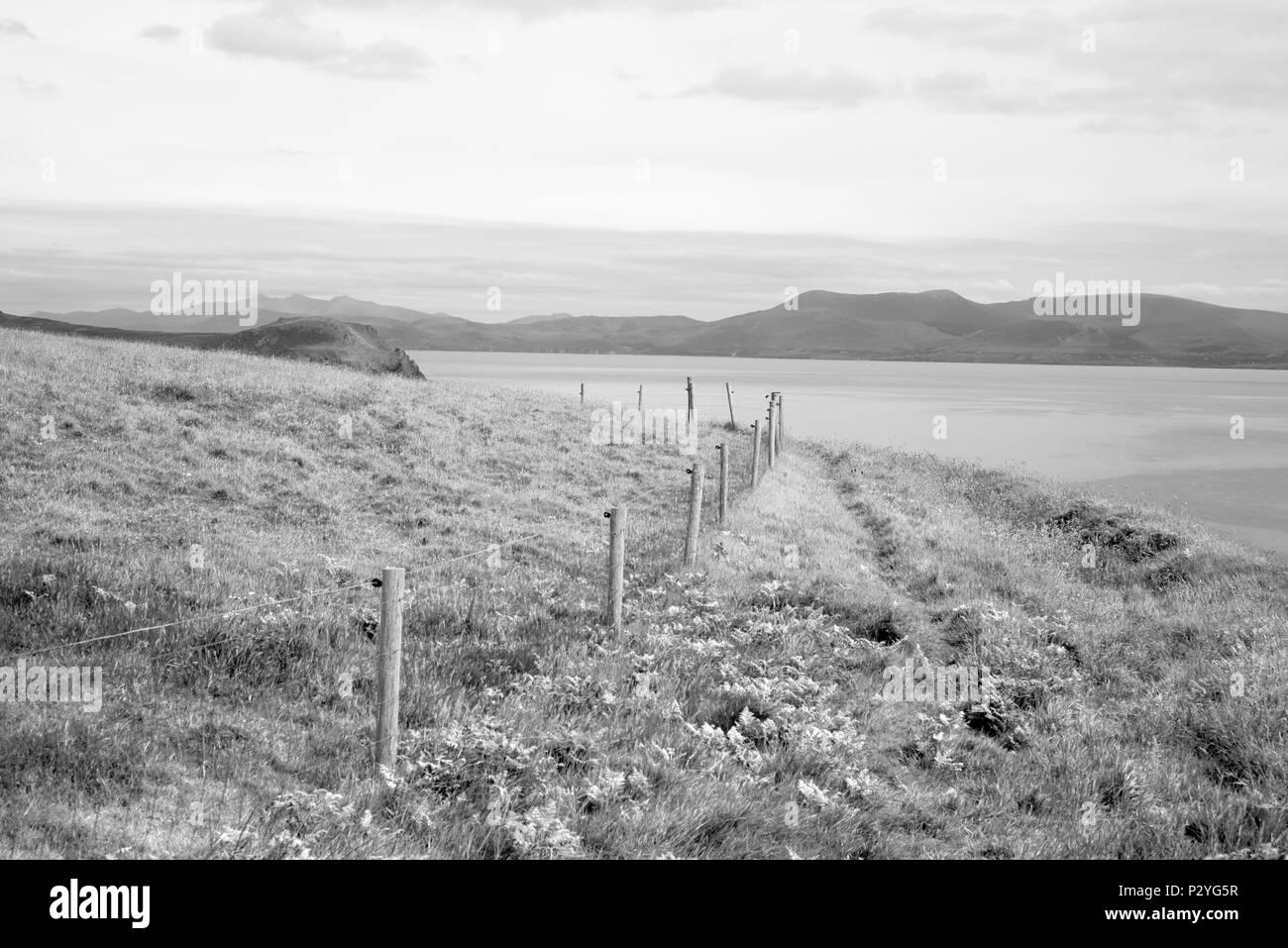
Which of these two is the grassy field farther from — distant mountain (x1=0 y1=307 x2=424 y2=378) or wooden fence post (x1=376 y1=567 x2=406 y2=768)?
distant mountain (x1=0 y1=307 x2=424 y2=378)

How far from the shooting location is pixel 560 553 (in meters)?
16.5

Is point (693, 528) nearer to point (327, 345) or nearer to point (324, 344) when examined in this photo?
point (327, 345)

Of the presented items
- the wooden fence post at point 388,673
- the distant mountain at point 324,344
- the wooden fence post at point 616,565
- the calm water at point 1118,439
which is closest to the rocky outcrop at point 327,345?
the distant mountain at point 324,344

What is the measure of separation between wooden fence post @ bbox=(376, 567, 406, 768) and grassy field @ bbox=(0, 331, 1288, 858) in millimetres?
182

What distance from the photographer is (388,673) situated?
684cm

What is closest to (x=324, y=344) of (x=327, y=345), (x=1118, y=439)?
(x=327, y=345)

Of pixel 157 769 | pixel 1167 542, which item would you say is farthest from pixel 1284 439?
pixel 157 769

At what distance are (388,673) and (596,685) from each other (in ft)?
8.76

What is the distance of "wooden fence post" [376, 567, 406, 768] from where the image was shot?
22.2ft

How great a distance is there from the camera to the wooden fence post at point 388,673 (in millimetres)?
6777

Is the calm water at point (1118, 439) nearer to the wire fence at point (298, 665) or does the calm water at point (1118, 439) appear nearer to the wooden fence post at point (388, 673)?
the wire fence at point (298, 665)
